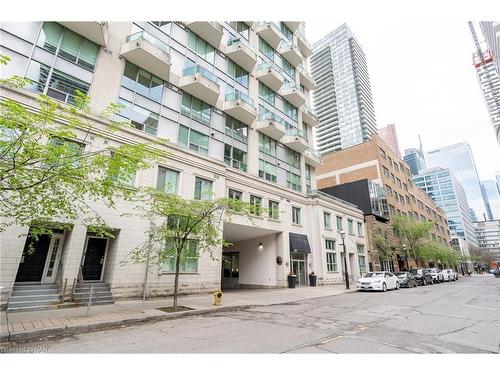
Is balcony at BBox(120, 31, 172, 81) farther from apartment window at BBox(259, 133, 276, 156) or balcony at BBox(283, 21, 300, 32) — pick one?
balcony at BBox(283, 21, 300, 32)

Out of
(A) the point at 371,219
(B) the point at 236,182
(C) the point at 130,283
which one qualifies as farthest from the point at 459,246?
(C) the point at 130,283

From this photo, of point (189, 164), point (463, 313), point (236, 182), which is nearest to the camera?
point (463, 313)

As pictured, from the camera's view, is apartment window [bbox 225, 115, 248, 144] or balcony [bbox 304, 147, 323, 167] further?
balcony [bbox 304, 147, 323, 167]

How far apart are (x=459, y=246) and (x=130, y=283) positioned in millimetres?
Result: 113475

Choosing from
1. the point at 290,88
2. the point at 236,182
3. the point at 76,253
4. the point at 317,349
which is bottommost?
the point at 317,349

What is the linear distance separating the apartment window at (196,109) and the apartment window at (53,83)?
6328 mm

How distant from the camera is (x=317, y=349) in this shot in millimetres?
5621

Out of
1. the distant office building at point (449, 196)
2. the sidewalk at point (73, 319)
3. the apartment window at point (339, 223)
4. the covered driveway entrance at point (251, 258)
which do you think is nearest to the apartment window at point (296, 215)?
the covered driveway entrance at point (251, 258)

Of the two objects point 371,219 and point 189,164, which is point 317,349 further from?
point 371,219

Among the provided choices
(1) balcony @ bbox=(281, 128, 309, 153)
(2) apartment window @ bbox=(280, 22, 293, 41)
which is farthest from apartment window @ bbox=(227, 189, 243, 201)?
(2) apartment window @ bbox=(280, 22, 293, 41)

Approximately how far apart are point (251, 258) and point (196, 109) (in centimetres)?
1398

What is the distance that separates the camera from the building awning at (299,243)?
2359 centimetres

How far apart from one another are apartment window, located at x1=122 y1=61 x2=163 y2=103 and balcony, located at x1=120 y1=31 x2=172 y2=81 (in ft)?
1.10

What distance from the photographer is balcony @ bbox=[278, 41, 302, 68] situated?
95.5 ft
